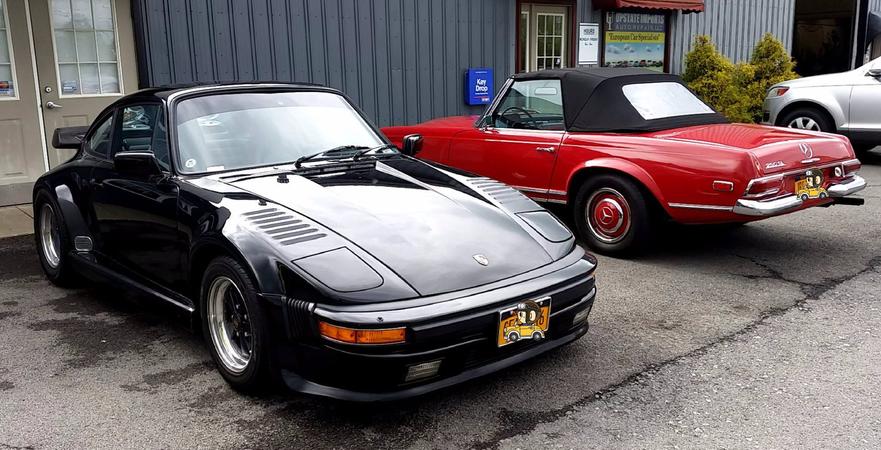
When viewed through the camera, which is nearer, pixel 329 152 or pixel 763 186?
pixel 329 152

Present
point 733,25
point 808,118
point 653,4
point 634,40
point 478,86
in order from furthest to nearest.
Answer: point 733,25 → point 634,40 → point 653,4 → point 478,86 → point 808,118

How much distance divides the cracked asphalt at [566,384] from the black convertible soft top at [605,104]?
1.36 m

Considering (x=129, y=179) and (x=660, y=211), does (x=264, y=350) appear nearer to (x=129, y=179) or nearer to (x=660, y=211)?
(x=129, y=179)

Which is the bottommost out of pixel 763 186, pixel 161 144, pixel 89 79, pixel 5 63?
pixel 763 186

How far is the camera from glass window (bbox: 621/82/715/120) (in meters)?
6.15

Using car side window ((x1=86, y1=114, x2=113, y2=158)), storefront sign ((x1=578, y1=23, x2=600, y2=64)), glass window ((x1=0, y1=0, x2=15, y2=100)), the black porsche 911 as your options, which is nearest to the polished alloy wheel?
the black porsche 911

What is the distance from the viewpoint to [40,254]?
5477 mm

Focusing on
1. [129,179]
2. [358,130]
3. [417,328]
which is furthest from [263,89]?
[417,328]

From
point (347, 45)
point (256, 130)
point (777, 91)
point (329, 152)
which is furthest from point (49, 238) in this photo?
point (777, 91)

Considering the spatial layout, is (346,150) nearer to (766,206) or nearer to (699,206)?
(699,206)

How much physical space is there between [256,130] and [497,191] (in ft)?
4.46

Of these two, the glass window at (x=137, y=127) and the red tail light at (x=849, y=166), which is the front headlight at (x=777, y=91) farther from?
the glass window at (x=137, y=127)

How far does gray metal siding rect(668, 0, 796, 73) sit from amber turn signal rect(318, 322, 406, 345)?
40.3ft

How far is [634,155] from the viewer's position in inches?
224
